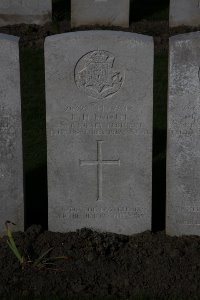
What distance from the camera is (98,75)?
5.43m

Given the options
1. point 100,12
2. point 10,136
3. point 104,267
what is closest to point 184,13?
point 100,12

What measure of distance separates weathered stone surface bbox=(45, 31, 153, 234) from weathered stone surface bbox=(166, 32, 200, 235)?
Result: 182mm

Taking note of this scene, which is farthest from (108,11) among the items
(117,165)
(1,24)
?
(117,165)

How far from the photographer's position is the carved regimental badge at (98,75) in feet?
17.7

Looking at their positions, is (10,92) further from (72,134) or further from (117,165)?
(117,165)

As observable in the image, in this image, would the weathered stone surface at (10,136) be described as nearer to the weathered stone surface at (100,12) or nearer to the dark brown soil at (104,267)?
the dark brown soil at (104,267)

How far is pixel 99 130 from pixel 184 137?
2.26 ft

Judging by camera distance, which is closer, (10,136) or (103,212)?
(10,136)

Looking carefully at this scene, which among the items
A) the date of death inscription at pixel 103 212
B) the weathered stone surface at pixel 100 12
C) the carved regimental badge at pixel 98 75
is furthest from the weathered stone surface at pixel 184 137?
the weathered stone surface at pixel 100 12

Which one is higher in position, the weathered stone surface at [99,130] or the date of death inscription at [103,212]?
the weathered stone surface at [99,130]

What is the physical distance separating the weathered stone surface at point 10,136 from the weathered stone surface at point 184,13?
6.86 m

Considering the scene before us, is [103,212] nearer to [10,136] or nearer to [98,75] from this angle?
[10,136]

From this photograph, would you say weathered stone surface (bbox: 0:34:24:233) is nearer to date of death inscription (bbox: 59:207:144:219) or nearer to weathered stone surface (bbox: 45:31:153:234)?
weathered stone surface (bbox: 45:31:153:234)

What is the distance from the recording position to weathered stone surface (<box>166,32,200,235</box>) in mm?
5316
